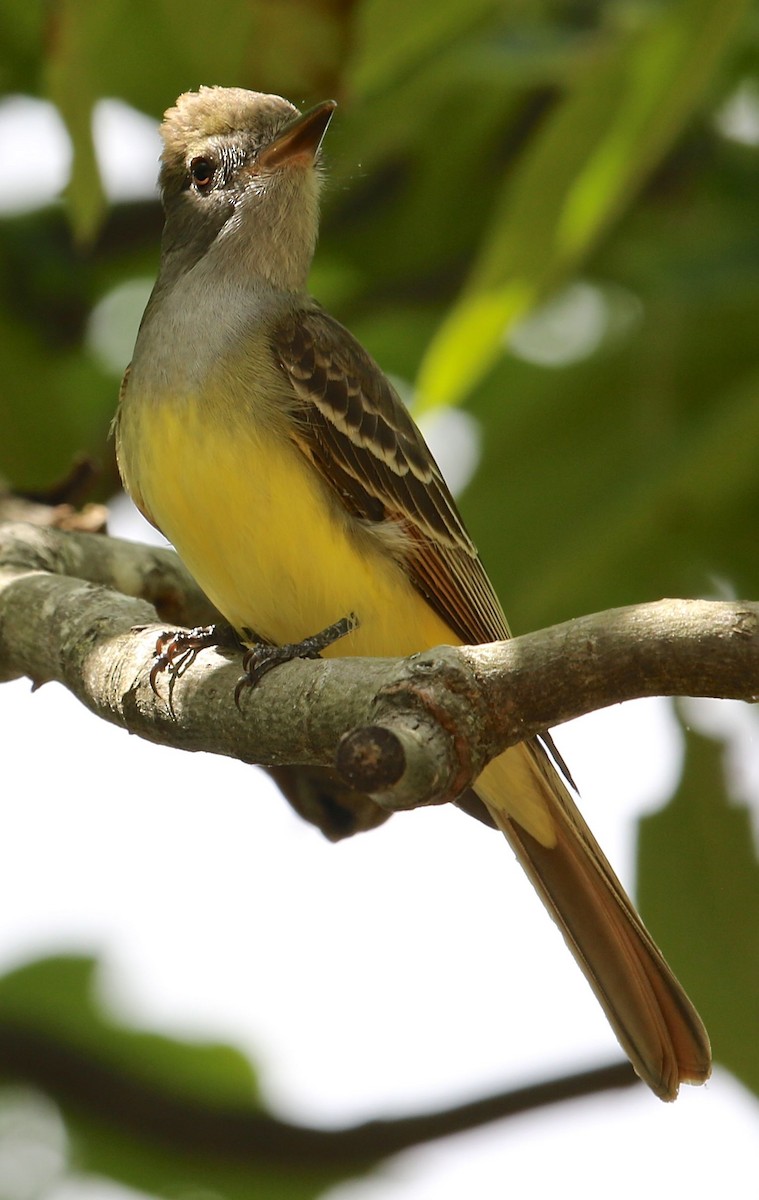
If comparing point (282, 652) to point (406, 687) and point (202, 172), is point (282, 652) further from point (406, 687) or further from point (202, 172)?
point (202, 172)

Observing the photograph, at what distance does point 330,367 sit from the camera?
14.5 ft

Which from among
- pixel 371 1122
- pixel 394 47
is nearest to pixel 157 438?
pixel 394 47

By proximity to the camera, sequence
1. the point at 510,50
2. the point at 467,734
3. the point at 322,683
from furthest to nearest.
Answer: the point at 510,50 → the point at 322,683 → the point at 467,734

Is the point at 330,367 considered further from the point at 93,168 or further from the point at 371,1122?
the point at 371,1122

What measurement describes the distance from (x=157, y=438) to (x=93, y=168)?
70 cm

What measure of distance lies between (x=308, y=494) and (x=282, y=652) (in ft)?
2.44

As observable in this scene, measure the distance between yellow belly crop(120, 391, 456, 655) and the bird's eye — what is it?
1.14 meters

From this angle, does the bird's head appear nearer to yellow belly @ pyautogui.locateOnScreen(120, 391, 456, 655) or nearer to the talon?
yellow belly @ pyautogui.locateOnScreen(120, 391, 456, 655)

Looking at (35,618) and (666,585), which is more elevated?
(35,618)

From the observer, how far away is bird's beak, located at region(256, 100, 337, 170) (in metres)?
4.53

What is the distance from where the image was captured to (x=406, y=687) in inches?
100.0

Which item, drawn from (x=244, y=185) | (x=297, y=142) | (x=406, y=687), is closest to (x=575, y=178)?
(x=297, y=142)

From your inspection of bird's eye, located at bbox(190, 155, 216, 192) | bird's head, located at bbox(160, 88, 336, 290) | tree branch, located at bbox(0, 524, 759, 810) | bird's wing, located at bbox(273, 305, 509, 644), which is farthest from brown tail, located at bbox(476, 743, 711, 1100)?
bird's eye, located at bbox(190, 155, 216, 192)

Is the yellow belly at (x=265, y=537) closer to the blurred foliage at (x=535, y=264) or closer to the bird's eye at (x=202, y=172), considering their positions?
the blurred foliage at (x=535, y=264)
